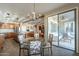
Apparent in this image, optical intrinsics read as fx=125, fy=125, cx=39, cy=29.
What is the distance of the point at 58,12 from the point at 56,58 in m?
0.93

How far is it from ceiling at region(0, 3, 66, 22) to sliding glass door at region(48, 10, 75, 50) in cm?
20

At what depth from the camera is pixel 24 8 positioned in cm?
244

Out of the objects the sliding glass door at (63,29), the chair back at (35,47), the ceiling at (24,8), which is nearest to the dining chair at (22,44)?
the chair back at (35,47)

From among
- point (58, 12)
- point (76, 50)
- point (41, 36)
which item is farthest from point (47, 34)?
point (76, 50)

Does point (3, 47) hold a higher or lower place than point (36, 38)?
lower

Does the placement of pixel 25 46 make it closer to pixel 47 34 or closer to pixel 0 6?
pixel 47 34

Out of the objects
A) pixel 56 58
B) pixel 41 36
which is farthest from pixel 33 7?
pixel 56 58

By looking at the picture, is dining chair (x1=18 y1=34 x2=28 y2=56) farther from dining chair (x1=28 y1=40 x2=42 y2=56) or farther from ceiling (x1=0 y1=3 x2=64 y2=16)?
ceiling (x1=0 y1=3 x2=64 y2=16)

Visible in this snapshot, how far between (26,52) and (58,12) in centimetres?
103

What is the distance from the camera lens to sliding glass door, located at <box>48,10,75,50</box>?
95.9 inches

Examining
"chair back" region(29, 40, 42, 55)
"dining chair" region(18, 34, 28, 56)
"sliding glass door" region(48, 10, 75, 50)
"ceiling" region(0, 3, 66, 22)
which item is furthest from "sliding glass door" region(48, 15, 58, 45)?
"dining chair" region(18, 34, 28, 56)

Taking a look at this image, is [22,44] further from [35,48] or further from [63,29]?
[63,29]

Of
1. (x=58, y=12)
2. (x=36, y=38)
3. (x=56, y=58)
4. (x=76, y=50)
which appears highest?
(x=58, y=12)

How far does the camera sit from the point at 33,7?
8.02 feet
